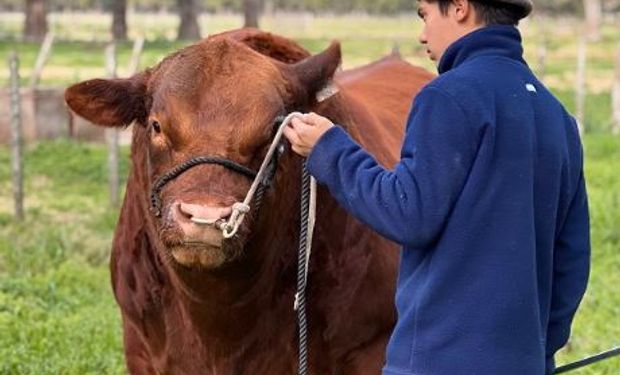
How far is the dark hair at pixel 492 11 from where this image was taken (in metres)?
3.17

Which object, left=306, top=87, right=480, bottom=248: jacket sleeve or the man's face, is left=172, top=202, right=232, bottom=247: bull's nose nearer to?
left=306, top=87, right=480, bottom=248: jacket sleeve

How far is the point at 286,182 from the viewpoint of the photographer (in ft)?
13.2

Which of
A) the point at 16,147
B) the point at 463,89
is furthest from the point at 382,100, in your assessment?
the point at 16,147

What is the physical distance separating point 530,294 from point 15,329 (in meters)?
4.60

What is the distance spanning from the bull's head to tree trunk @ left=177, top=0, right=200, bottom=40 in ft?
129

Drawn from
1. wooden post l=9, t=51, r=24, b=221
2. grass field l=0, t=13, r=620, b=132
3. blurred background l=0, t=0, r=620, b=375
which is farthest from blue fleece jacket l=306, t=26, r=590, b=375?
grass field l=0, t=13, r=620, b=132

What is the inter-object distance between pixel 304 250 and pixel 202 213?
752 millimetres

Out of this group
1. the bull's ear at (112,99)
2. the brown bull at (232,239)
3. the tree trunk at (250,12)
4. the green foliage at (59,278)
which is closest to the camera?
the brown bull at (232,239)

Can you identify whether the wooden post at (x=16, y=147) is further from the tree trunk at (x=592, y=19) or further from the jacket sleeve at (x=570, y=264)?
the tree trunk at (x=592, y=19)

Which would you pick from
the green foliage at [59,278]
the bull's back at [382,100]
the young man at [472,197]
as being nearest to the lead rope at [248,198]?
the young man at [472,197]

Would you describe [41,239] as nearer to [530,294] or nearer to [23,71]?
[530,294]

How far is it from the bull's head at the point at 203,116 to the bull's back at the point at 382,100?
0.79m

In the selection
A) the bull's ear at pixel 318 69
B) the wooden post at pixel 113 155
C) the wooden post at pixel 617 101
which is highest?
the bull's ear at pixel 318 69

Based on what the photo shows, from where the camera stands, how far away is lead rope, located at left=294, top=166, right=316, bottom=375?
3.93 meters
